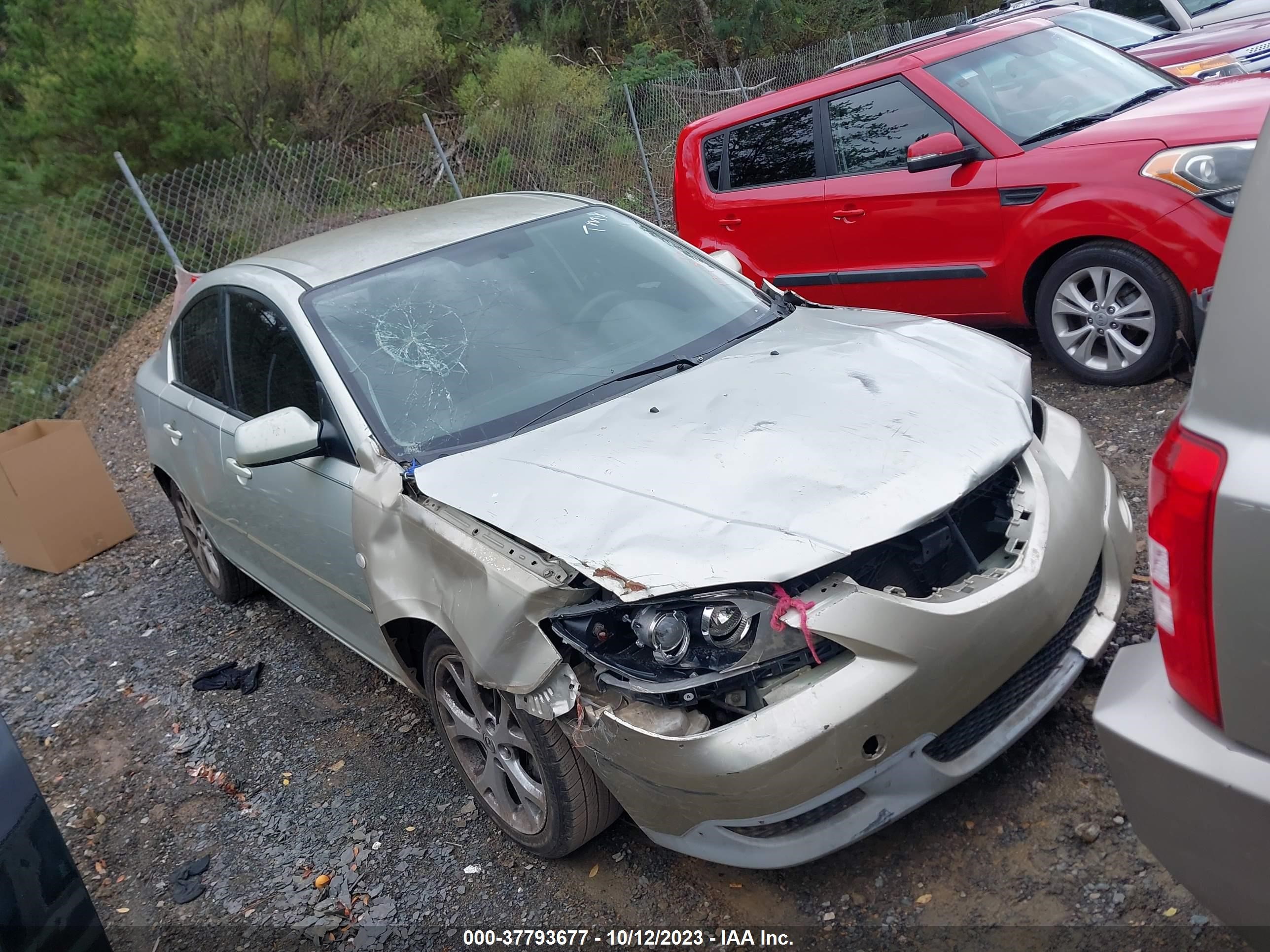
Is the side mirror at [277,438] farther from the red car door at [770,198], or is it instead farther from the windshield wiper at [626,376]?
the red car door at [770,198]

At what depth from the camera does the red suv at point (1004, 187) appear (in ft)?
14.5

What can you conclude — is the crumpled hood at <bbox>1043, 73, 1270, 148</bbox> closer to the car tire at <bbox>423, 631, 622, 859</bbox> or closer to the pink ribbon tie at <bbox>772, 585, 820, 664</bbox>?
the pink ribbon tie at <bbox>772, 585, 820, 664</bbox>

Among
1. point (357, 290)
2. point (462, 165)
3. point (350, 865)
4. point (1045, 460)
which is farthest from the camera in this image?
point (462, 165)

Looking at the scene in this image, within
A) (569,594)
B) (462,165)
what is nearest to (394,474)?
(569,594)

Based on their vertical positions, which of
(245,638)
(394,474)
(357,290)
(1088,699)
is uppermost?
(357,290)

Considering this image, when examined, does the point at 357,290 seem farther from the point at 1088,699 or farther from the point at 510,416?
the point at 1088,699

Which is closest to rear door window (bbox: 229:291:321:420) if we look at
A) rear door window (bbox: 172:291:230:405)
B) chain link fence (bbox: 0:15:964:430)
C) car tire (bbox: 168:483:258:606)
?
rear door window (bbox: 172:291:230:405)

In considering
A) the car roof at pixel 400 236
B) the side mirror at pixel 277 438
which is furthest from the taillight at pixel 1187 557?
the car roof at pixel 400 236

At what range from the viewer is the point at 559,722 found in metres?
2.47

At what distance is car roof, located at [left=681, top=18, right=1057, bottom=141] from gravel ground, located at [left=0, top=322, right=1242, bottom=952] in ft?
6.03

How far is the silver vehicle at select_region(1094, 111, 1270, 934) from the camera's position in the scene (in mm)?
1451

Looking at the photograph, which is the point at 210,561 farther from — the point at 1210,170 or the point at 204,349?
the point at 1210,170

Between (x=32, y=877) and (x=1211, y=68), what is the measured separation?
847 cm

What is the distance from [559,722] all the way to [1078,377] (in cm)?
366
